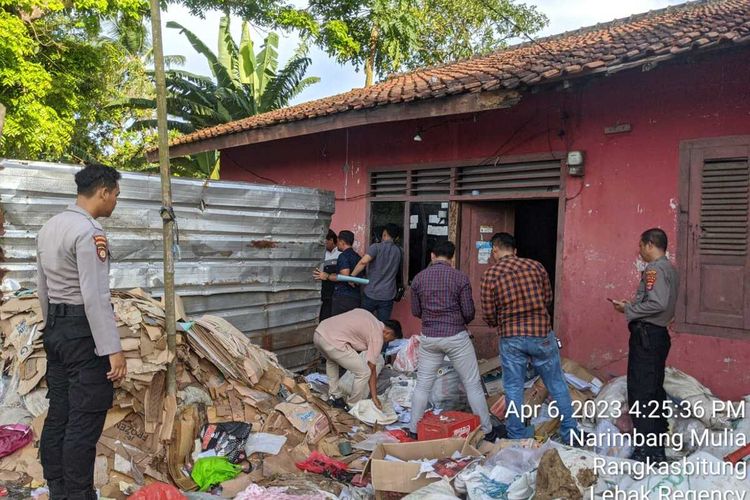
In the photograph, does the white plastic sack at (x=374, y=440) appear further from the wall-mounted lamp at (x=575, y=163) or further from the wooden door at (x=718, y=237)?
the wall-mounted lamp at (x=575, y=163)

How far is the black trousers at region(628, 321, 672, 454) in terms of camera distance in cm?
483

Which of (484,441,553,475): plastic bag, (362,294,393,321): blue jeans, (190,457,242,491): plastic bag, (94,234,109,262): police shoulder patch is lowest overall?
(190,457,242,491): plastic bag

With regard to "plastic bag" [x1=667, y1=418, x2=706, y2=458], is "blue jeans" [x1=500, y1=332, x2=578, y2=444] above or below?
above

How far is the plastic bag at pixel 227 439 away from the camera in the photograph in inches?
183

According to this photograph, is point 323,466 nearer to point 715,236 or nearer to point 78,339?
point 78,339

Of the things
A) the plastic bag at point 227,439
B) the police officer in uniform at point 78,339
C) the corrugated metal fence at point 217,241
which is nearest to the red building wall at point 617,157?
the corrugated metal fence at point 217,241

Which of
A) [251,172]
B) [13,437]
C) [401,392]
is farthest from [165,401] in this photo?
Answer: [251,172]

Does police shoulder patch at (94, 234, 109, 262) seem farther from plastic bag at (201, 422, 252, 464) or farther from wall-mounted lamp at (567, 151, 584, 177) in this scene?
wall-mounted lamp at (567, 151, 584, 177)

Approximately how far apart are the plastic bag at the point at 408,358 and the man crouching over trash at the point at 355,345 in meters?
0.96

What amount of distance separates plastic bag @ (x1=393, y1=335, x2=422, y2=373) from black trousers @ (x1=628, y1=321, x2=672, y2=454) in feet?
8.48

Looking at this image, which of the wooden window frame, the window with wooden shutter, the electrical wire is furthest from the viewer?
the electrical wire

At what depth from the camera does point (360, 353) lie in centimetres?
616

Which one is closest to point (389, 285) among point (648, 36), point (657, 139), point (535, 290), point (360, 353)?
point (360, 353)

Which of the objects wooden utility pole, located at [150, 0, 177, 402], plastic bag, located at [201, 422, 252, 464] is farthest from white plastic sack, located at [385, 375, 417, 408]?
wooden utility pole, located at [150, 0, 177, 402]
